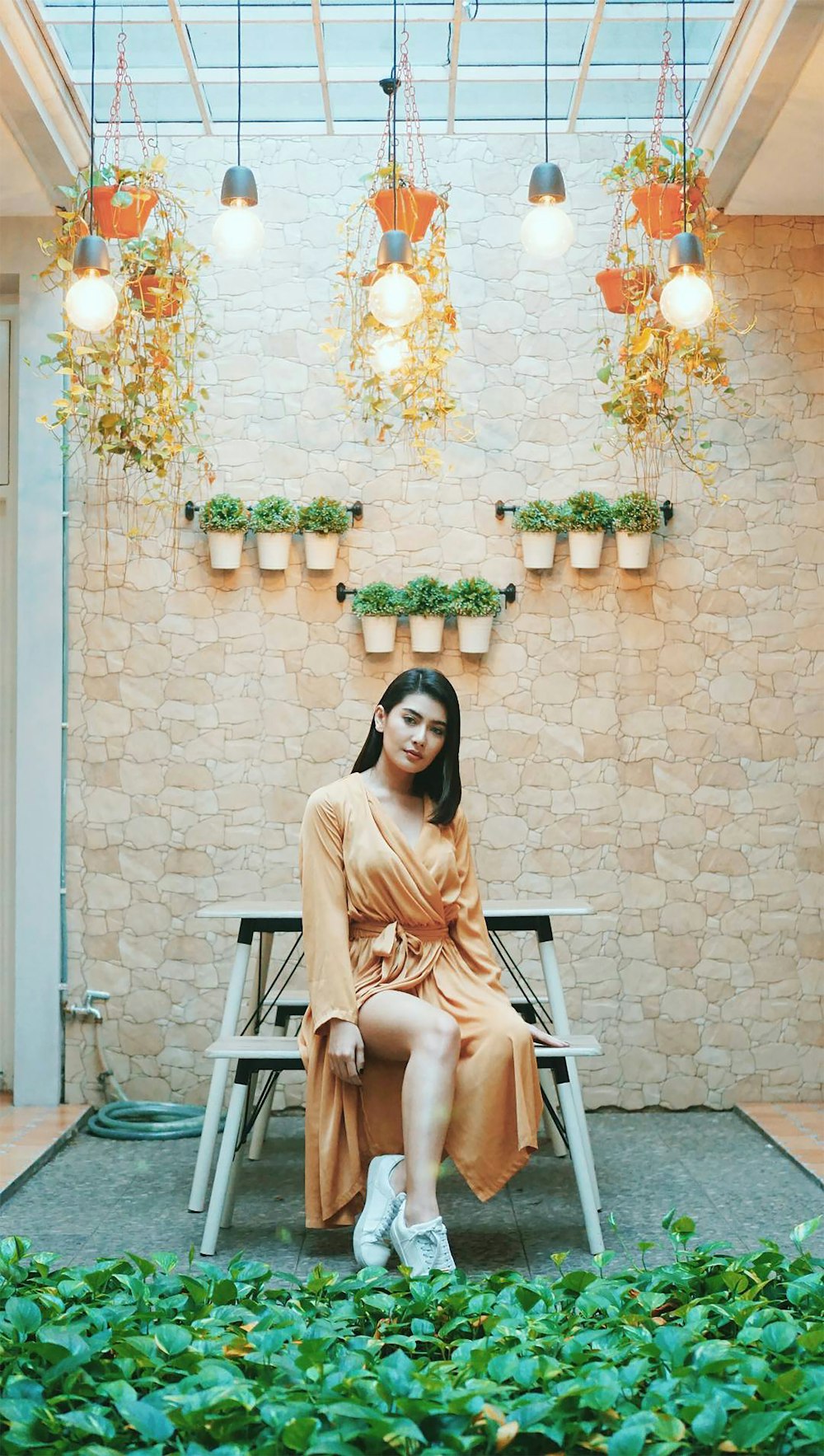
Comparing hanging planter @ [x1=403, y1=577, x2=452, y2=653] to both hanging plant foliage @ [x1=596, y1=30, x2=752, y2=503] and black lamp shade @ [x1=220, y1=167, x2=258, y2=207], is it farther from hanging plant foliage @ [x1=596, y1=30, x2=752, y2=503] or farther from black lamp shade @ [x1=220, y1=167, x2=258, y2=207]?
black lamp shade @ [x1=220, y1=167, x2=258, y2=207]

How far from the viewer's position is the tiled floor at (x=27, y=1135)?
3.72m

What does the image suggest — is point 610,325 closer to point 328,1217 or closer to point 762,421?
point 762,421

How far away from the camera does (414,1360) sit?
2.00 meters

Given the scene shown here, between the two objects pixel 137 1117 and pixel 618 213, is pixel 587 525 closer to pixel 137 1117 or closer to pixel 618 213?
pixel 618 213

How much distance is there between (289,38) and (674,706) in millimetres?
2527

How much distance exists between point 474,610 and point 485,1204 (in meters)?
1.88

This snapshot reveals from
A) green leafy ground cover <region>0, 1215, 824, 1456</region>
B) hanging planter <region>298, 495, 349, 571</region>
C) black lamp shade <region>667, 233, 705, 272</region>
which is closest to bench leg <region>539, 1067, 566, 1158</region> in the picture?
green leafy ground cover <region>0, 1215, 824, 1456</region>

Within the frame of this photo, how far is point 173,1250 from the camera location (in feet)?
10.3

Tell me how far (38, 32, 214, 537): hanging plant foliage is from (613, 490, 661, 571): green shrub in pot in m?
1.39

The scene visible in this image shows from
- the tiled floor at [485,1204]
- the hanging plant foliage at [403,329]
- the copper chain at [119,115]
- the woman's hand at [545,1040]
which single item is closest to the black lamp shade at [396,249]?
the hanging plant foliage at [403,329]

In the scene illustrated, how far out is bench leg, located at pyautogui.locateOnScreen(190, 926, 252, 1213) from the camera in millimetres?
3338

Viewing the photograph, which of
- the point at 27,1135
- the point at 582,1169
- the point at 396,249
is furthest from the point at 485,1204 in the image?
the point at 396,249

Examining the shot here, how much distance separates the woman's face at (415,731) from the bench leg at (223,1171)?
0.88 metres

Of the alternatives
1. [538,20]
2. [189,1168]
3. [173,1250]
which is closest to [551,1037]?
[173,1250]
